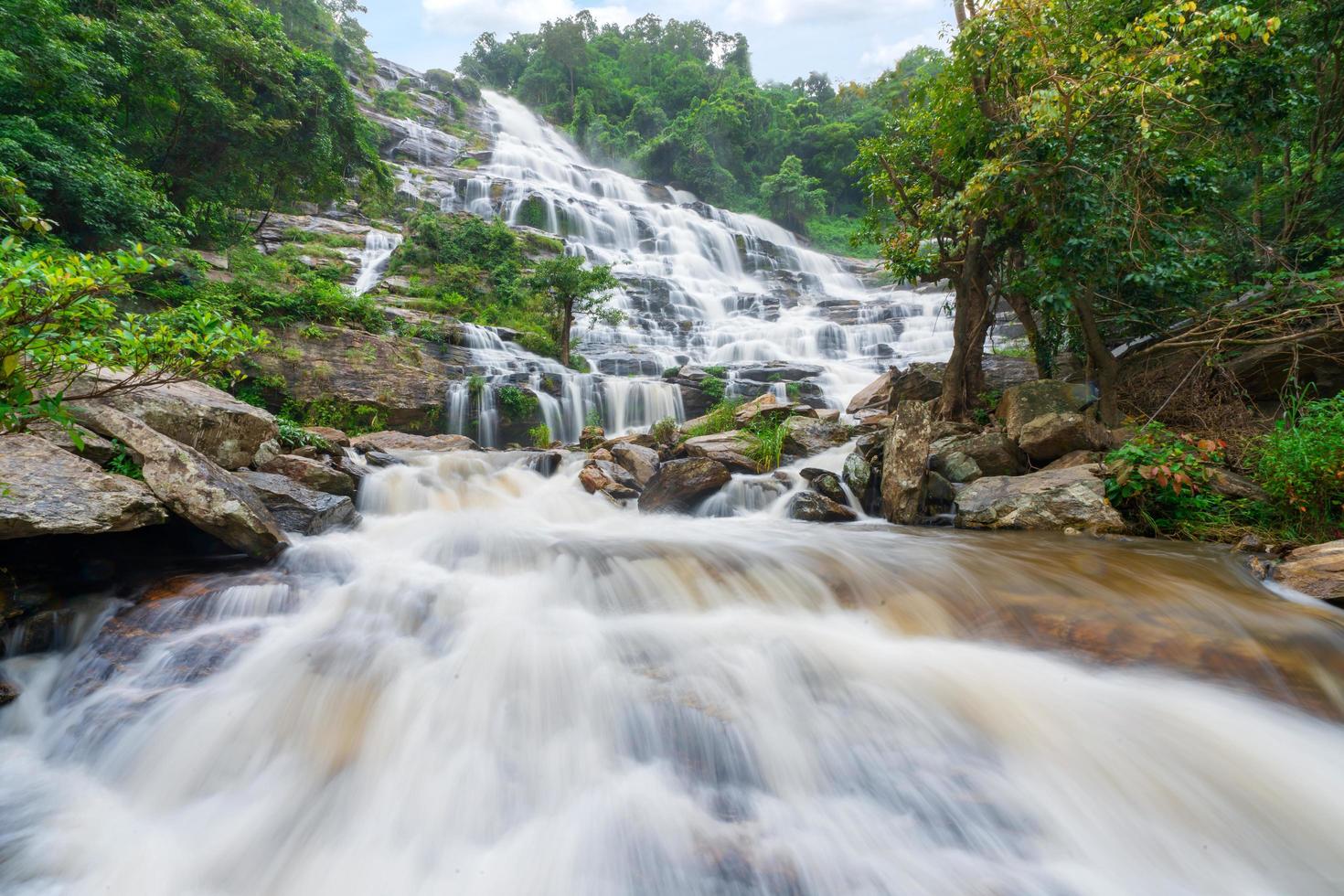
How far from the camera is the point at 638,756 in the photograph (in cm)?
248

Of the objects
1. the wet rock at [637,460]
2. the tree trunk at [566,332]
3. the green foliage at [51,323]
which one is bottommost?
the wet rock at [637,460]

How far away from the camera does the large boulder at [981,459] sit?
6.23 m

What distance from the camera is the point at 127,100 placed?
9547 millimetres

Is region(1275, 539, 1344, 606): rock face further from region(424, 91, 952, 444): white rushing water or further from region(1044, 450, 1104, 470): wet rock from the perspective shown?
region(424, 91, 952, 444): white rushing water

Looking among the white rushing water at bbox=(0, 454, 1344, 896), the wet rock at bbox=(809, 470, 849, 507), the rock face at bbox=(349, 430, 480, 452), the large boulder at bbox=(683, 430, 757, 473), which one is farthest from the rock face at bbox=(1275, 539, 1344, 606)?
the rock face at bbox=(349, 430, 480, 452)

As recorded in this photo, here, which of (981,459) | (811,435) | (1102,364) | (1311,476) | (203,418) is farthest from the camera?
(811,435)

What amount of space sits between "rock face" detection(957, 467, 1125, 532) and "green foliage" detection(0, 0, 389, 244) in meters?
12.3

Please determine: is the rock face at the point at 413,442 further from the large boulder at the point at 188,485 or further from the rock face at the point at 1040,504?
the rock face at the point at 1040,504

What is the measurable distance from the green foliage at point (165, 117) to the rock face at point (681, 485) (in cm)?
893

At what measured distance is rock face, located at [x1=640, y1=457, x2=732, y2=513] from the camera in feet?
22.4

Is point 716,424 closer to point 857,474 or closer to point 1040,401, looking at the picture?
point 857,474

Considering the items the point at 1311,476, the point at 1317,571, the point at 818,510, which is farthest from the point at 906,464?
the point at 1317,571

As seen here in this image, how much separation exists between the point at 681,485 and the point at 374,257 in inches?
615

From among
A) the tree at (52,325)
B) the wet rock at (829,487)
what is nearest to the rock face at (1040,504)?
the wet rock at (829,487)
